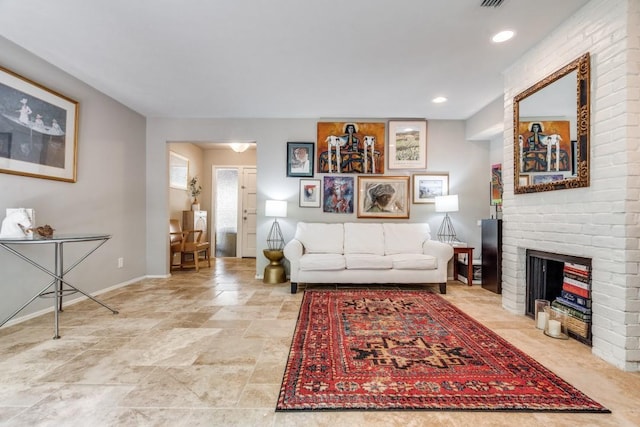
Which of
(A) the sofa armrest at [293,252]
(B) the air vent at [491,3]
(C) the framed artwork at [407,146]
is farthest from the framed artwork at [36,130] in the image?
(C) the framed artwork at [407,146]

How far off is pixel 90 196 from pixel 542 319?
4882 millimetres

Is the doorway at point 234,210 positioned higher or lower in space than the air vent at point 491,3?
lower

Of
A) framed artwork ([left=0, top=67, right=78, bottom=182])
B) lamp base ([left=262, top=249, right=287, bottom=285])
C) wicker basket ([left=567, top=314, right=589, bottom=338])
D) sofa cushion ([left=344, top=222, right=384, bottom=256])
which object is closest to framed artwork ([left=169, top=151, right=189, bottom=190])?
framed artwork ([left=0, top=67, right=78, bottom=182])

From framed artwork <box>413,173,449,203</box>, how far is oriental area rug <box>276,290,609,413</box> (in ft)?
6.86

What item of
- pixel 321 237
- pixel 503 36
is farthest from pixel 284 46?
pixel 321 237

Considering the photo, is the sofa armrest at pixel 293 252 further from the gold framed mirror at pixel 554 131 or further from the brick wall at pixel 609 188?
the brick wall at pixel 609 188

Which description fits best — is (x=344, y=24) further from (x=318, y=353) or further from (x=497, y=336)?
Answer: (x=497, y=336)

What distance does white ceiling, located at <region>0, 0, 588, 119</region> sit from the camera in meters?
2.17

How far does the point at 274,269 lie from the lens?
429 cm

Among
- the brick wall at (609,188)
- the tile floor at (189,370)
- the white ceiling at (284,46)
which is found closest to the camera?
the tile floor at (189,370)

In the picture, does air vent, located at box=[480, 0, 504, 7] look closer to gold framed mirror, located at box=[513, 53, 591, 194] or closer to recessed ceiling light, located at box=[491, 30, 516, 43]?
recessed ceiling light, located at box=[491, 30, 516, 43]

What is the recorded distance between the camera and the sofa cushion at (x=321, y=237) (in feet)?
14.0

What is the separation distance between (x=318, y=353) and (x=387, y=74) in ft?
9.17

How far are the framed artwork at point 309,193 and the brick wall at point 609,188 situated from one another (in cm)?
290
